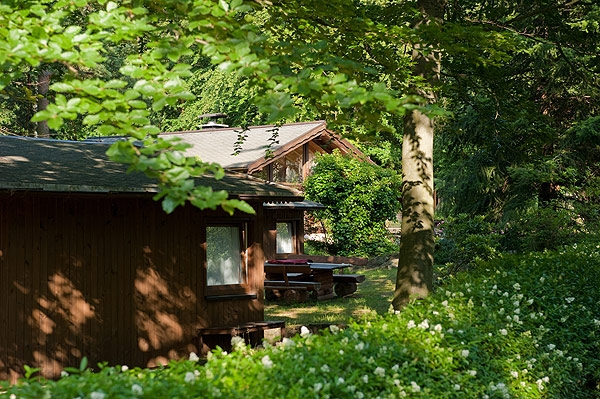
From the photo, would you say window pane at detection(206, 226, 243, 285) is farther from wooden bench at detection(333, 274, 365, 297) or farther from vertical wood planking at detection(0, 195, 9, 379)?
wooden bench at detection(333, 274, 365, 297)

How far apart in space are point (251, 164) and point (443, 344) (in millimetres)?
23997

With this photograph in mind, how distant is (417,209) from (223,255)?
16.2 ft

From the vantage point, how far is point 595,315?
958 centimetres

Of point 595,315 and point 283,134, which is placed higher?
point 283,134

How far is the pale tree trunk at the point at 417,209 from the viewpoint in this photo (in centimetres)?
1170

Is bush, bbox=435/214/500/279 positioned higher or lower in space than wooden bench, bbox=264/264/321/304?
higher

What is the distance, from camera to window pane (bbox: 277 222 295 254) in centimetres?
3288

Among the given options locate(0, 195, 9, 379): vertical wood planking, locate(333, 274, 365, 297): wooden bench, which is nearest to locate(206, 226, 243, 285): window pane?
locate(0, 195, 9, 379): vertical wood planking

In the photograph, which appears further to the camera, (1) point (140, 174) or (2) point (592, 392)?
(1) point (140, 174)

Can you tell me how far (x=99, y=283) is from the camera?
1302 cm

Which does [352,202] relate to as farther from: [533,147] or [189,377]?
[189,377]

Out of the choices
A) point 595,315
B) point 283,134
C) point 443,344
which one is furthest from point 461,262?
point 283,134

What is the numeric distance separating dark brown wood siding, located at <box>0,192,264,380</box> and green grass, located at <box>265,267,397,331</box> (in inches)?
132

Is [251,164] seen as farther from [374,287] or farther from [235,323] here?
[235,323]
